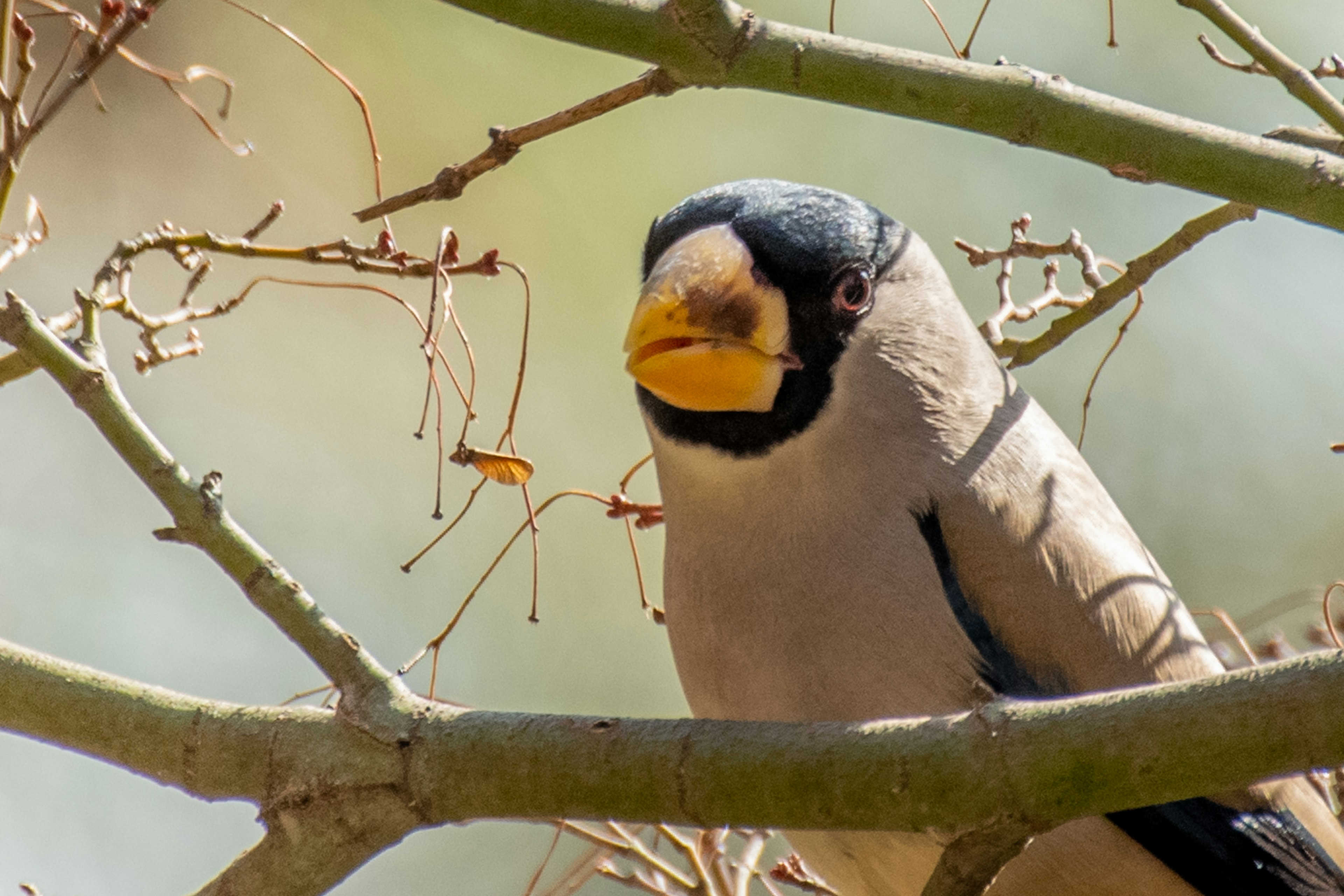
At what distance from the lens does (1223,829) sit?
1.92m

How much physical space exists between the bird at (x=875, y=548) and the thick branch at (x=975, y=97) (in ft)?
1.53

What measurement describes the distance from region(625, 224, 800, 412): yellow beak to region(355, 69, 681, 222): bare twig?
0.31 m

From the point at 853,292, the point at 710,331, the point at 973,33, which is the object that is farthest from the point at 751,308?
the point at 973,33

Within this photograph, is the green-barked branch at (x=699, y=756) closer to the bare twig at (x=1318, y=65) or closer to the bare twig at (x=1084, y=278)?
the bare twig at (x=1084, y=278)

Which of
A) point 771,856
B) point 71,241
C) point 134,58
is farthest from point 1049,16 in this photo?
point 134,58

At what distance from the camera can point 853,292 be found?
212 cm

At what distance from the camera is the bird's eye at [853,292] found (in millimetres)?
2104

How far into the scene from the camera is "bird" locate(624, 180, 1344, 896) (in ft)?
6.25

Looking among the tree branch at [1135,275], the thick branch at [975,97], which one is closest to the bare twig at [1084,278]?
the tree branch at [1135,275]

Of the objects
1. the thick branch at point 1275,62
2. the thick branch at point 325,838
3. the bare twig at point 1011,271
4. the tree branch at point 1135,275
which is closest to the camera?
the thick branch at point 325,838

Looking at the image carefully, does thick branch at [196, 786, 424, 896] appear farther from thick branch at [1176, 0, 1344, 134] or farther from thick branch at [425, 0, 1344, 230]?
A: thick branch at [1176, 0, 1344, 134]

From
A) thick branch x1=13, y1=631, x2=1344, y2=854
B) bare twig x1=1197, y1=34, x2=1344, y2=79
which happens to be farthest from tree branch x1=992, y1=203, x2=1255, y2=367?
thick branch x1=13, y1=631, x2=1344, y2=854

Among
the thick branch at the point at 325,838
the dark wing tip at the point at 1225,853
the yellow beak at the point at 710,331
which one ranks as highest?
the yellow beak at the point at 710,331

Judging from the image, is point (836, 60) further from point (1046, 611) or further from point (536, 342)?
point (536, 342)
